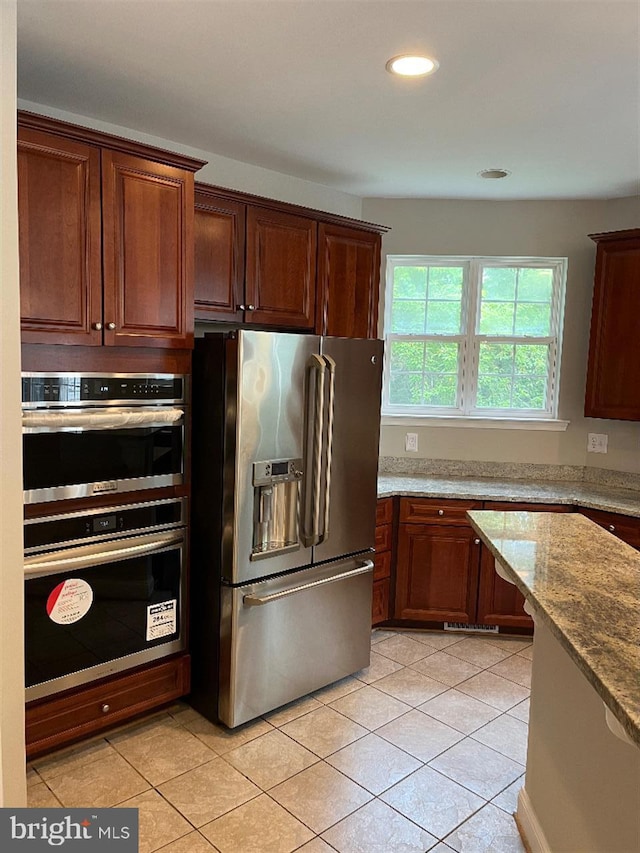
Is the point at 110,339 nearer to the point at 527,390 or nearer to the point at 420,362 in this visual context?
the point at 420,362

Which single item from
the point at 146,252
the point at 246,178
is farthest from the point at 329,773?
the point at 246,178

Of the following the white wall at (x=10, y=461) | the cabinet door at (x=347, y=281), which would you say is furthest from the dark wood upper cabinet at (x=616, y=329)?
the white wall at (x=10, y=461)

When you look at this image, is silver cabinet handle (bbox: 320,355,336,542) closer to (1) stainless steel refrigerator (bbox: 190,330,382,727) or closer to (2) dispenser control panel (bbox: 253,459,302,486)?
(1) stainless steel refrigerator (bbox: 190,330,382,727)

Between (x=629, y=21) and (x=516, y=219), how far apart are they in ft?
7.10

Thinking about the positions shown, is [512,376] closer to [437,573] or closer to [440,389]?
[440,389]

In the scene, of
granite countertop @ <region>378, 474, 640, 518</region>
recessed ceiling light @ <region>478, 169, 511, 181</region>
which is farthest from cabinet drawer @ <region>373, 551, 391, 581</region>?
recessed ceiling light @ <region>478, 169, 511, 181</region>

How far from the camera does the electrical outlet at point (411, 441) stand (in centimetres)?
413

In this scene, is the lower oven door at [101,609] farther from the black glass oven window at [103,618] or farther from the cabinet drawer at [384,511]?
the cabinet drawer at [384,511]

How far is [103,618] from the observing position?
96.7 inches

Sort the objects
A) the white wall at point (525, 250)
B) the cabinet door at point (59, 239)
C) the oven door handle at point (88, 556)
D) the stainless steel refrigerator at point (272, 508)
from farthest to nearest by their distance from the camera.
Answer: the white wall at point (525, 250) → the stainless steel refrigerator at point (272, 508) → the oven door handle at point (88, 556) → the cabinet door at point (59, 239)

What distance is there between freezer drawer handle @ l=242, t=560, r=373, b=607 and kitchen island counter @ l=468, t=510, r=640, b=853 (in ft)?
2.94

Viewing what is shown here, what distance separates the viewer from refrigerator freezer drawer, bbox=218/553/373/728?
8.67 feet

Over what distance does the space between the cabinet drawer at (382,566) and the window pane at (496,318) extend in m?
1.57

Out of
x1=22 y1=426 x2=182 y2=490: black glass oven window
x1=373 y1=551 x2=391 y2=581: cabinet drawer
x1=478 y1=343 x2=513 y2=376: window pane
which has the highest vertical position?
x1=478 y1=343 x2=513 y2=376: window pane
